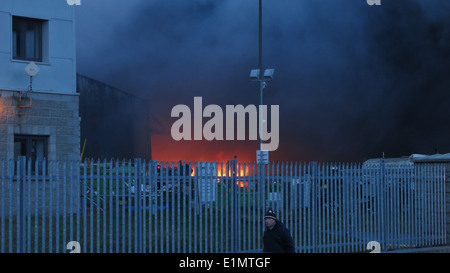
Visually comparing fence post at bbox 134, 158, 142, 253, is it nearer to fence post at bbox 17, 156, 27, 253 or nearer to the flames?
the flames

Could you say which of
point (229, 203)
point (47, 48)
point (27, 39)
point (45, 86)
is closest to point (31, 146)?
point (45, 86)

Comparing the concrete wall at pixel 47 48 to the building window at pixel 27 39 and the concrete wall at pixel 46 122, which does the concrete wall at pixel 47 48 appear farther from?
the concrete wall at pixel 46 122

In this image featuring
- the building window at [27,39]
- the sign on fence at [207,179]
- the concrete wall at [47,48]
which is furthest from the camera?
the building window at [27,39]

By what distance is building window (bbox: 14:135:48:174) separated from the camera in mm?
21703

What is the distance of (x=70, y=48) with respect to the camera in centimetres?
2250

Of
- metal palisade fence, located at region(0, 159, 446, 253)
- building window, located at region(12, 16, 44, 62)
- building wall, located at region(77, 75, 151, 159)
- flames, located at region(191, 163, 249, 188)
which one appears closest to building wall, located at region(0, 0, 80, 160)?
building window, located at region(12, 16, 44, 62)

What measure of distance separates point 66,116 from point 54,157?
55.1 inches

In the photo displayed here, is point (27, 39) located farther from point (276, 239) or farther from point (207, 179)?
point (276, 239)

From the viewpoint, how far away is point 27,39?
72.0 feet

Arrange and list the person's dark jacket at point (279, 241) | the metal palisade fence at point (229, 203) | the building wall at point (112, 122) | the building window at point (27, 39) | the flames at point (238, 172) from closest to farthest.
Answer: the person's dark jacket at point (279, 241) < the metal palisade fence at point (229, 203) < the flames at point (238, 172) < the building window at point (27, 39) < the building wall at point (112, 122)

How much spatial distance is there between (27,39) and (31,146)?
11.3ft

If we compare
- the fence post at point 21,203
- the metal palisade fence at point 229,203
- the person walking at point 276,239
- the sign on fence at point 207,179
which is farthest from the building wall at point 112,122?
the person walking at point 276,239

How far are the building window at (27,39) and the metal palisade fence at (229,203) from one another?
24.6 feet

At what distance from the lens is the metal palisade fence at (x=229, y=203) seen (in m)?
12.7
